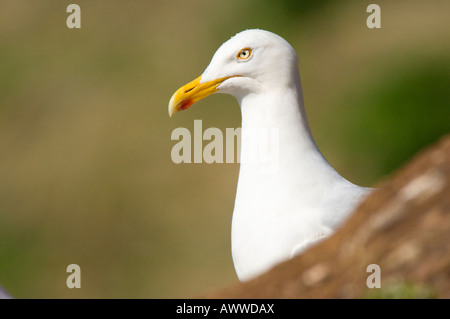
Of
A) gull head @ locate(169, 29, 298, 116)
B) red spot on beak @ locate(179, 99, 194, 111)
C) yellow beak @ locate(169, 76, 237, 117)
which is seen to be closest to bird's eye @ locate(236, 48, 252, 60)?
gull head @ locate(169, 29, 298, 116)

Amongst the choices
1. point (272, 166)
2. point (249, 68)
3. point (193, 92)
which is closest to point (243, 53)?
point (249, 68)

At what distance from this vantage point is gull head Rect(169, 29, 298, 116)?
4.91 m

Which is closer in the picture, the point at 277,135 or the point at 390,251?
the point at 390,251

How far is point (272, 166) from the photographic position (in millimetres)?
4648

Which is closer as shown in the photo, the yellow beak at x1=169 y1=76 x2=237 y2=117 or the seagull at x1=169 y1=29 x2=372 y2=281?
the seagull at x1=169 y1=29 x2=372 y2=281

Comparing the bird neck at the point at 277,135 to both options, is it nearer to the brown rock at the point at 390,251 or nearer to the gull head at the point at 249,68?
the gull head at the point at 249,68

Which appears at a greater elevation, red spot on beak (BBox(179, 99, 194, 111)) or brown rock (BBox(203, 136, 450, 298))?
red spot on beak (BBox(179, 99, 194, 111))

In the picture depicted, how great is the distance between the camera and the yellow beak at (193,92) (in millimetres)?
4969

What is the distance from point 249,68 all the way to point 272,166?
0.64 meters

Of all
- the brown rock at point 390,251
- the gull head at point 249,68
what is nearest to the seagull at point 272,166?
the gull head at point 249,68

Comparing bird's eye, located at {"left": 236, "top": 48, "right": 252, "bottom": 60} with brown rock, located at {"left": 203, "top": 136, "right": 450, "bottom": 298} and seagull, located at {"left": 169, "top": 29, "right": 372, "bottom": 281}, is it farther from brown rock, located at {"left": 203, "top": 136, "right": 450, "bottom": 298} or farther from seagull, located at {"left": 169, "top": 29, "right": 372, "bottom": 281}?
brown rock, located at {"left": 203, "top": 136, "right": 450, "bottom": 298}

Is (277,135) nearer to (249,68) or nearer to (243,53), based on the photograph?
(249,68)

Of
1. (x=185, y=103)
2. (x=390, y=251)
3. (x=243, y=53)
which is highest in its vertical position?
(x=243, y=53)

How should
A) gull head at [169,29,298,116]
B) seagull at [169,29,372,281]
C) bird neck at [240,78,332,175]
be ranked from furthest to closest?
1. gull head at [169,29,298,116]
2. bird neck at [240,78,332,175]
3. seagull at [169,29,372,281]
